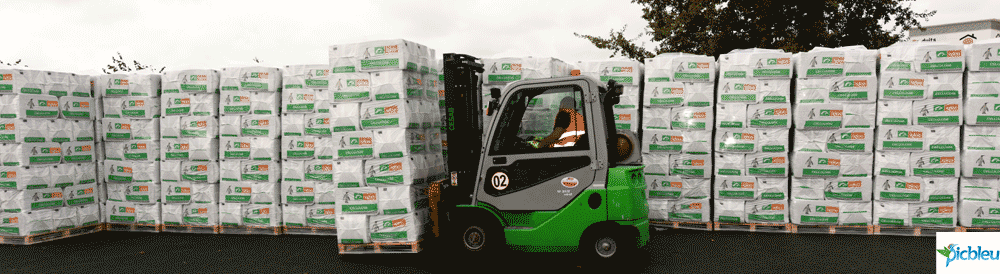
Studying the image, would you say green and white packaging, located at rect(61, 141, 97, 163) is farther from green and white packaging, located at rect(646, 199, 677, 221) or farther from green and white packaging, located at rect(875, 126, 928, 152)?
green and white packaging, located at rect(875, 126, 928, 152)

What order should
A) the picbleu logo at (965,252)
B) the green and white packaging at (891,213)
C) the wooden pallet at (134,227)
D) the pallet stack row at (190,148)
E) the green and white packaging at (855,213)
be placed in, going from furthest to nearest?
1. the wooden pallet at (134,227)
2. the pallet stack row at (190,148)
3. the green and white packaging at (855,213)
4. the green and white packaging at (891,213)
5. the picbleu logo at (965,252)

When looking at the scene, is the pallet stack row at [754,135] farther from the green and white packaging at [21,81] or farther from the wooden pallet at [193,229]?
the green and white packaging at [21,81]

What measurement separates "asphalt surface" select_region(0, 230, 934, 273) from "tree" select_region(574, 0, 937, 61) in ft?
30.3

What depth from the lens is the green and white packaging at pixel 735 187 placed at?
24.6 feet

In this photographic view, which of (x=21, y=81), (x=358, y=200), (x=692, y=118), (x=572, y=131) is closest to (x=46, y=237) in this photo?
(x=21, y=81)

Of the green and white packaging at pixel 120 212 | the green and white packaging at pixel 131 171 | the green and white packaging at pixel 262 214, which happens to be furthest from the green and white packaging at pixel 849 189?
the green and white packaging at pixel 120 212

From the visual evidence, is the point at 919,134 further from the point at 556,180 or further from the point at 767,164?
the point at 556,180

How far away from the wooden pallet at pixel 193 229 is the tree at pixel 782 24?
44.3 ft

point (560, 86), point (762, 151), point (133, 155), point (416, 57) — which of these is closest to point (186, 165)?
point (133, 155)

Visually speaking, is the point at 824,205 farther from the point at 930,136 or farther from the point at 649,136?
the point at 649,136

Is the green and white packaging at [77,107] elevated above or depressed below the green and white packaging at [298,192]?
above

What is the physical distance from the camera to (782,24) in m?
15.7

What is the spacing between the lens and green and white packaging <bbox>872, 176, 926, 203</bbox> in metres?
7.03

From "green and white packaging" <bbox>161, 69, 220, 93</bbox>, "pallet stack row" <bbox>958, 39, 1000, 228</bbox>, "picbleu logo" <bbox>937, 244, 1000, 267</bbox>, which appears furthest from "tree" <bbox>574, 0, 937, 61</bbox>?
"green and white packaging" <bbox>161, 69, 220, 93</bbox>
